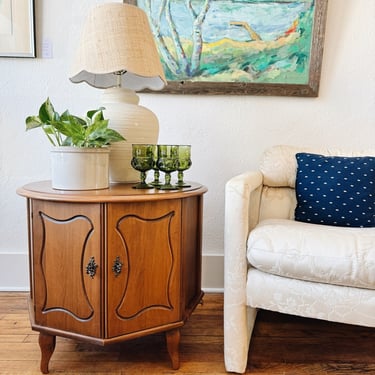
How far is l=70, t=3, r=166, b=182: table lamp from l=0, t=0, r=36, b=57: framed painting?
623 millimetres

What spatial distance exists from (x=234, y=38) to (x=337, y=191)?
0.88m

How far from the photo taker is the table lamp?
1102mm

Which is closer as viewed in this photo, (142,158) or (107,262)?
(107,262)

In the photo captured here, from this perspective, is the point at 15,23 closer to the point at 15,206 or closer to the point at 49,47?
the point at 49,47

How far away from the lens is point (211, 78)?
1629mm

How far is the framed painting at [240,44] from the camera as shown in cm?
158

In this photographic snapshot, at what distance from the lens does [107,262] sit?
96cm

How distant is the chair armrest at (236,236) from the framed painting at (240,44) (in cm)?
77

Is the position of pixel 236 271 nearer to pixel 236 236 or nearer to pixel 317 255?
pixel 236 236

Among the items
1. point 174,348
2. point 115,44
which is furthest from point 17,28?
point 174,348

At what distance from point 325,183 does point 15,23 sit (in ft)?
5.28

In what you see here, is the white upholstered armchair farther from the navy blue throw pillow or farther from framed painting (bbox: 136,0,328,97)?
framed painting (bbox: 136,0,328,97)

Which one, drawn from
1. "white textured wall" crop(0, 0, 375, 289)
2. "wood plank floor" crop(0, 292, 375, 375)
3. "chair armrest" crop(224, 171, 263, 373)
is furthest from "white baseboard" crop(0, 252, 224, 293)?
"chair armrest" crop(224, 171, 263, 373)

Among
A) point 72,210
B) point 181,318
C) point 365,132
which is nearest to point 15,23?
point 72,210
